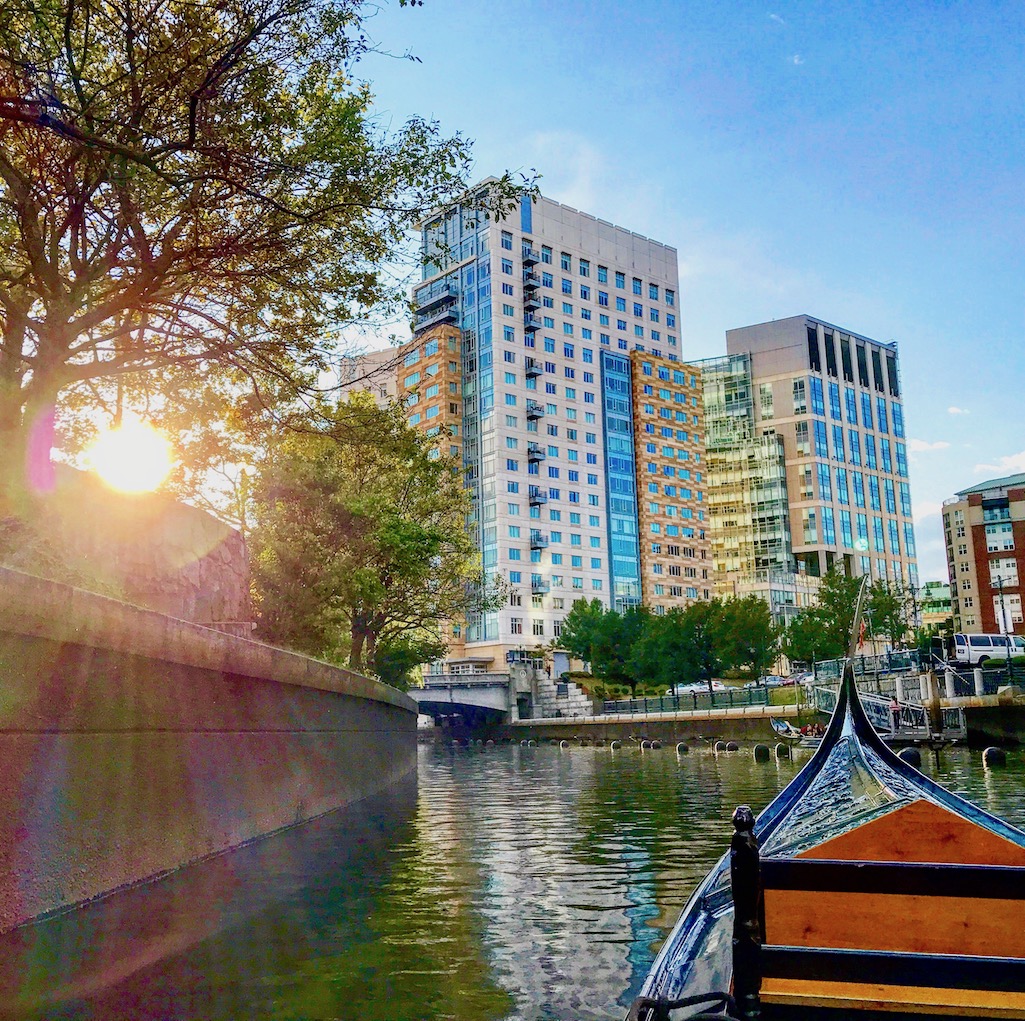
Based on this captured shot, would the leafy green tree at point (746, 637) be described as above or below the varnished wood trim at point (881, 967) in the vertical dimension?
above

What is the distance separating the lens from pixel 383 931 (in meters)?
6.88

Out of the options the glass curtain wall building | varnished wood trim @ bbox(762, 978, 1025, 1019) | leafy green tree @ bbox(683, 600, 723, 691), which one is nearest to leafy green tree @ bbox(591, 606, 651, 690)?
leafy green tree @ bbox(683, 600, 723, 691)

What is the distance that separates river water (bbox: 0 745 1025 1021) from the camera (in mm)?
5121

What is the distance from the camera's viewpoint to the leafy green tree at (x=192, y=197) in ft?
31.1

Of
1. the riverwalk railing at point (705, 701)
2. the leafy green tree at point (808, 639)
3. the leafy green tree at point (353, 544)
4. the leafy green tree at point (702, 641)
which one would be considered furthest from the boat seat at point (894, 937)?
the leafy green tree at point (702, 641)

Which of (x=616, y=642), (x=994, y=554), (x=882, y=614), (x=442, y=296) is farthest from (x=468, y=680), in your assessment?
(x=994, y=554)

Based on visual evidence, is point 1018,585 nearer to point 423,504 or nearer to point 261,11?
point 423,504

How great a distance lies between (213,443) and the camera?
18.0 m

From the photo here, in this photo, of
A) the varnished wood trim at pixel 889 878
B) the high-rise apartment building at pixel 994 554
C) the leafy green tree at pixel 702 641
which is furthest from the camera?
the high-rise apartment building at pixel 994 554

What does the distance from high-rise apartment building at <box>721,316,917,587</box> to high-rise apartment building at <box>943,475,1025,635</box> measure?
13.0 meters

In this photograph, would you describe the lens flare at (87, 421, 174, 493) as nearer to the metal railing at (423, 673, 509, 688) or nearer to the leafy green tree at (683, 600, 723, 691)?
the leafy green tree at (683, 600, 723, 691)

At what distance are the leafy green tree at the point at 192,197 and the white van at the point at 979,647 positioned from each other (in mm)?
39002

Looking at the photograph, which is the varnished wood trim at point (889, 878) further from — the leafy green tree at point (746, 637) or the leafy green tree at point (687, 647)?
the leafy green tree at point (687, 647)

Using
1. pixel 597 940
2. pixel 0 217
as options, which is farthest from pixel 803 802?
pixel 0 217
